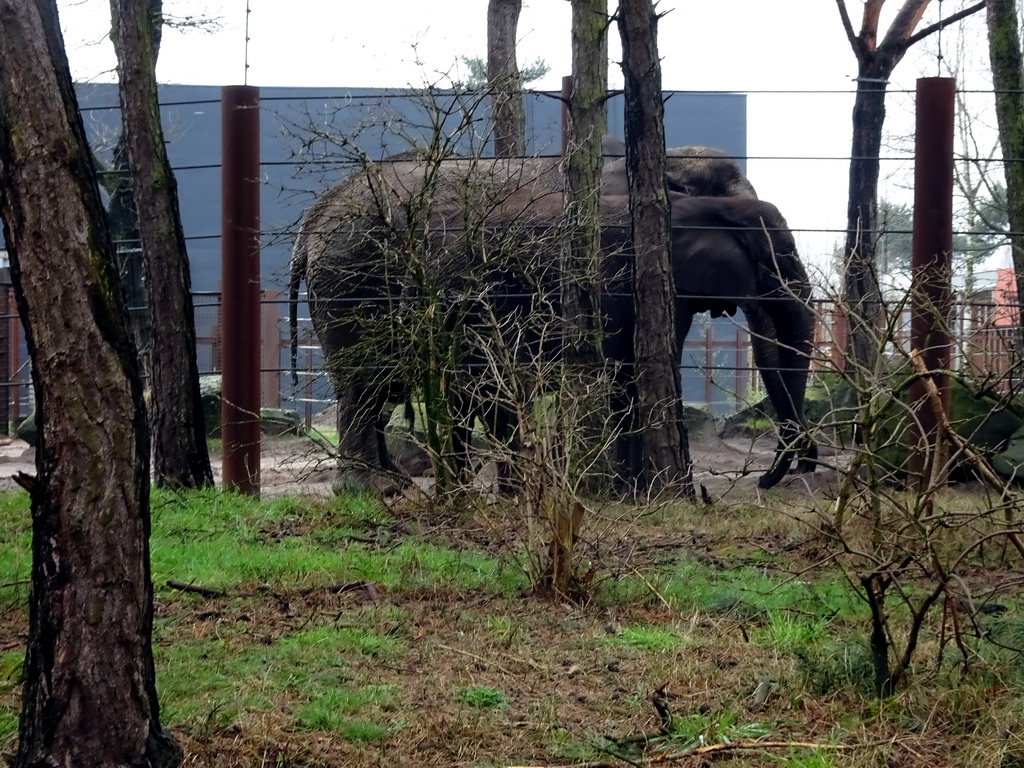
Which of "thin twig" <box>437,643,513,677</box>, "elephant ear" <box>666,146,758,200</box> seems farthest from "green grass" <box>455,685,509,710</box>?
"elephant ear" <box>666,146,758,200</box>

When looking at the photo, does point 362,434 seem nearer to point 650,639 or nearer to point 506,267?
point 506,267

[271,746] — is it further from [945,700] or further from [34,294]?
[945,700]

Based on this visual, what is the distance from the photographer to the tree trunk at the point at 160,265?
8.62 metres

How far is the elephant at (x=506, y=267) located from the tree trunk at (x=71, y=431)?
444cm

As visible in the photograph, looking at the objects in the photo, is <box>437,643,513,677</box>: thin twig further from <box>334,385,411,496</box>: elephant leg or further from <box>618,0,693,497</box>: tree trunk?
<box>334,385,411,496</box>: elephant leg

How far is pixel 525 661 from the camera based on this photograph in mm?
4492

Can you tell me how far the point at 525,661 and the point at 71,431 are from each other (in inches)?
79.3

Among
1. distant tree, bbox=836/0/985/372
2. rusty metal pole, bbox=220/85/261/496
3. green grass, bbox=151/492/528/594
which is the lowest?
green grass, bbox=151/492/528/594

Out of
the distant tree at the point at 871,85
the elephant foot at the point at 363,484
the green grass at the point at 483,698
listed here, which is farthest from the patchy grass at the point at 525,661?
the distant tree at the point at 871,85

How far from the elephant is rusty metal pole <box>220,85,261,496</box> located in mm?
539

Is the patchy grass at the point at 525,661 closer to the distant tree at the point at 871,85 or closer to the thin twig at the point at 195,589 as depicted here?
the thin twig at the point at 195,589

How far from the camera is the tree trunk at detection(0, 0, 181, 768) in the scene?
301 centimetres

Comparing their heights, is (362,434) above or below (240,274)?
below

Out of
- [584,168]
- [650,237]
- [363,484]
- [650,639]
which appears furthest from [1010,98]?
[650,639]
